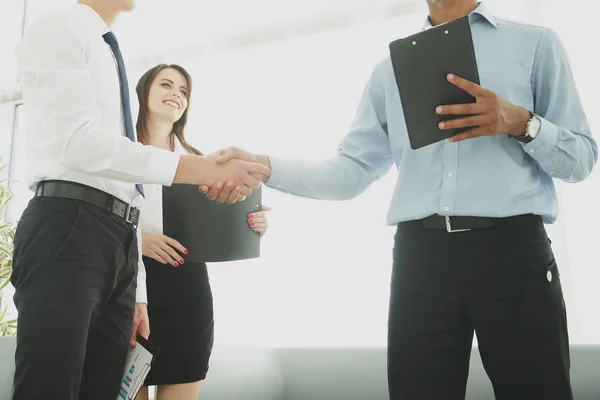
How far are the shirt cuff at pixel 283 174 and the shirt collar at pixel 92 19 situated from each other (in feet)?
1.87

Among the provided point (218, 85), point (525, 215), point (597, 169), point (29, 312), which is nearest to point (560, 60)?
point (525, 215)

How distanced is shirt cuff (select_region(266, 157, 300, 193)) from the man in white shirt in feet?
0.71

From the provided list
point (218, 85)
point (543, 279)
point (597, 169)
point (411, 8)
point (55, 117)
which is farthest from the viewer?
point (218, 85)

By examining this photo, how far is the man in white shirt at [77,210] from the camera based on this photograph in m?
1.11

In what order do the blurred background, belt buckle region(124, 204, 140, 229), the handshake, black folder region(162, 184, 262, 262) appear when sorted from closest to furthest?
belt buckle region(124, 204, 140, 229)
the handshake
black folder region(162, 184, 262, 262)
the blurred background

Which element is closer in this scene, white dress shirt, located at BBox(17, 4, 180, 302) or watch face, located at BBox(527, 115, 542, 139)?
watch face, located at BBox(527, 115, 542, 139)

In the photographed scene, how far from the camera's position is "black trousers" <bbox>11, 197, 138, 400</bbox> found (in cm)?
109

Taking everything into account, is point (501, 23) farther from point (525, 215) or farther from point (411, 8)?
point (411, 8)

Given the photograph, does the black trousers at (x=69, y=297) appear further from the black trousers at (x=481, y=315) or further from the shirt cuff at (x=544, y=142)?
the shirt cuff at (x=544, y=142)

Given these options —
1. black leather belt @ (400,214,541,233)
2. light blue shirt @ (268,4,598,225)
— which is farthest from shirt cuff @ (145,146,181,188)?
black leather belt @ (400,214,541,233)

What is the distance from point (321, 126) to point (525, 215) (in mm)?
2087

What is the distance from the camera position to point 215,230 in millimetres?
1810

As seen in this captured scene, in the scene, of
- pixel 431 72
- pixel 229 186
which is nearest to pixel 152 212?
pixel 229 186

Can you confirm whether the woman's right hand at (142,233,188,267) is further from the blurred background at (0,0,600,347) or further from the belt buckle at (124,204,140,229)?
the blurred background at (0,0,600,347)
